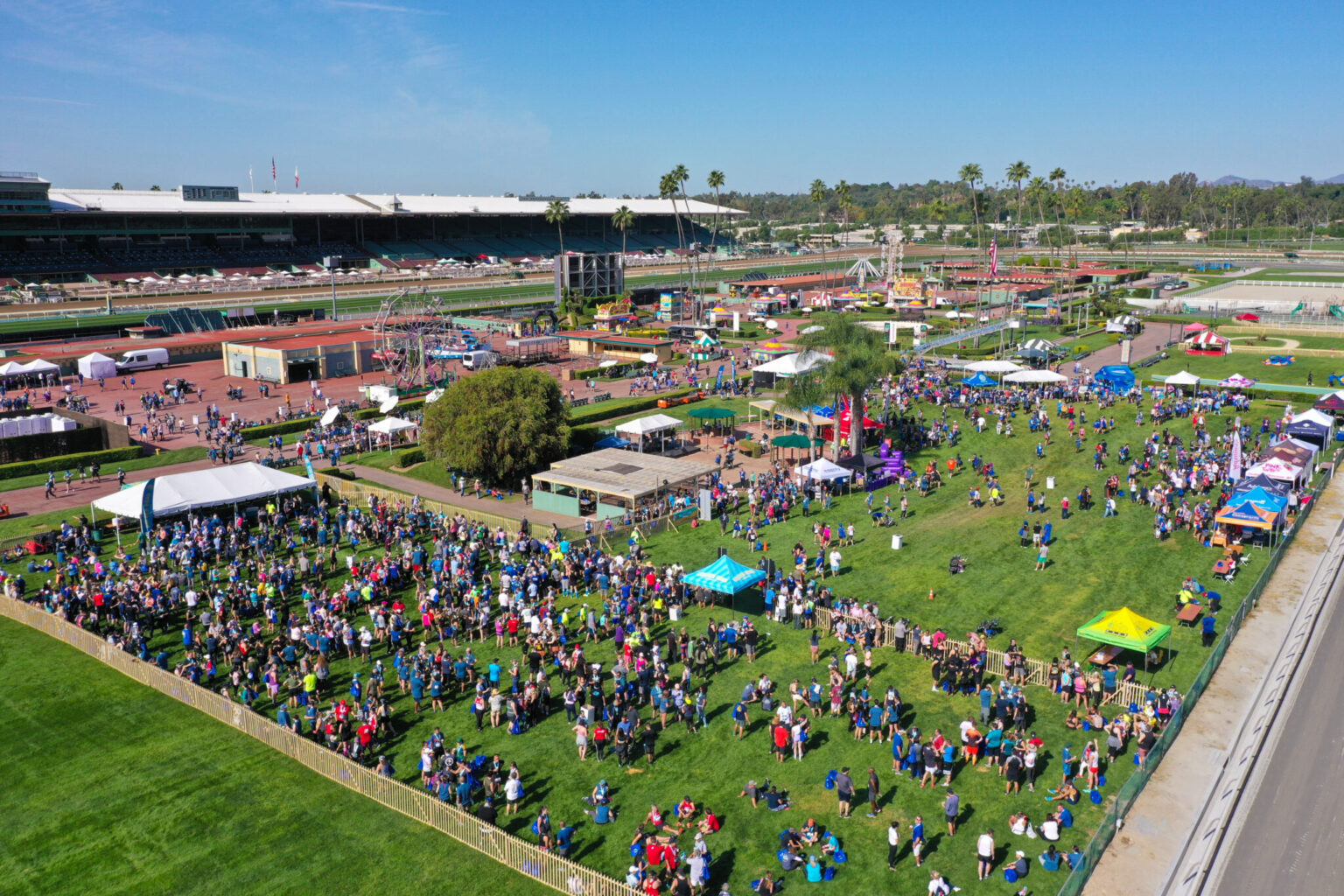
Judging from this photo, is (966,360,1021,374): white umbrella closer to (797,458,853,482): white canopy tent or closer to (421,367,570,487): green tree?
(797,458,853,482): white canopy tent

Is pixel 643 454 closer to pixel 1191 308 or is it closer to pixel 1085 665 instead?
pixel 1085 665

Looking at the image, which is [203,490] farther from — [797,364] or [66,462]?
[797,364]

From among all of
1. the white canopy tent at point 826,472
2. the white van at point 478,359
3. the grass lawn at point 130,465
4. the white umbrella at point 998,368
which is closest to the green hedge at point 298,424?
the grass lawn at point 130,465

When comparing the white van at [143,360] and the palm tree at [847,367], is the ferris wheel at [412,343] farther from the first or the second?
the palm tree at [847,367]

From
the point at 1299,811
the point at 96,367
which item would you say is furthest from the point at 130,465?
the point at 1299,811

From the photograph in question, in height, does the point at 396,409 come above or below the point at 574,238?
below

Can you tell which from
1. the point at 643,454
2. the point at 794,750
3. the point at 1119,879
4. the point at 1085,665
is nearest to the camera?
the point at 1119,879

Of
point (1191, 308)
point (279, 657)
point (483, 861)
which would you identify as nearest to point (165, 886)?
point (483, 861)
